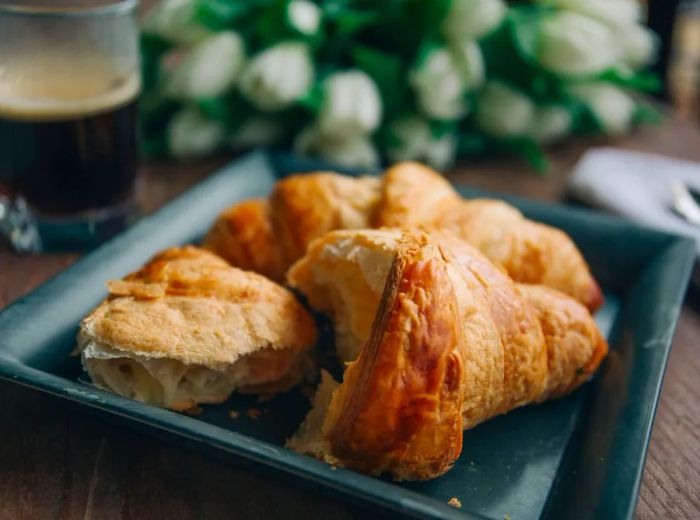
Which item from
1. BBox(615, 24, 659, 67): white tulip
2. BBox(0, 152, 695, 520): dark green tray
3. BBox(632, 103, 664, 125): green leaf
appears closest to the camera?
BBox(0, 152, 695, 520): dark green tray

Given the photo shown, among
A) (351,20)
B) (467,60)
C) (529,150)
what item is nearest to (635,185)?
(529,150)

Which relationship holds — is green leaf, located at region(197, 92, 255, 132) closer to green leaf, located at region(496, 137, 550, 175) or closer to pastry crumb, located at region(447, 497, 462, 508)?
green leaf, located at region(496, 137, 550, 175)

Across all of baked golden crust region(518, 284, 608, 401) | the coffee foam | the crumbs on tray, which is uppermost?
the coffee foam

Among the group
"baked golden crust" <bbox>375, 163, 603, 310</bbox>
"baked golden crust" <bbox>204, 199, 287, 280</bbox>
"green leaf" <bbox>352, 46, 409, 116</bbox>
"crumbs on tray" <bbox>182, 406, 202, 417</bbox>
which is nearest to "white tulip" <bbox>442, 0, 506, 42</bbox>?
"green leaf" <bbox>352, 46, 409, 116</bbox>

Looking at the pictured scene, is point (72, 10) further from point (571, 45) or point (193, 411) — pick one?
point (571, 45)

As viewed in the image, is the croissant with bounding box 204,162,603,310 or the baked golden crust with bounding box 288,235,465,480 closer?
the baked golden crust with bounding box 288,235,465,480

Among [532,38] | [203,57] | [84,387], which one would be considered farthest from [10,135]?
[532,38]

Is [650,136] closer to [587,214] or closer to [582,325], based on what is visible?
[587,214]
